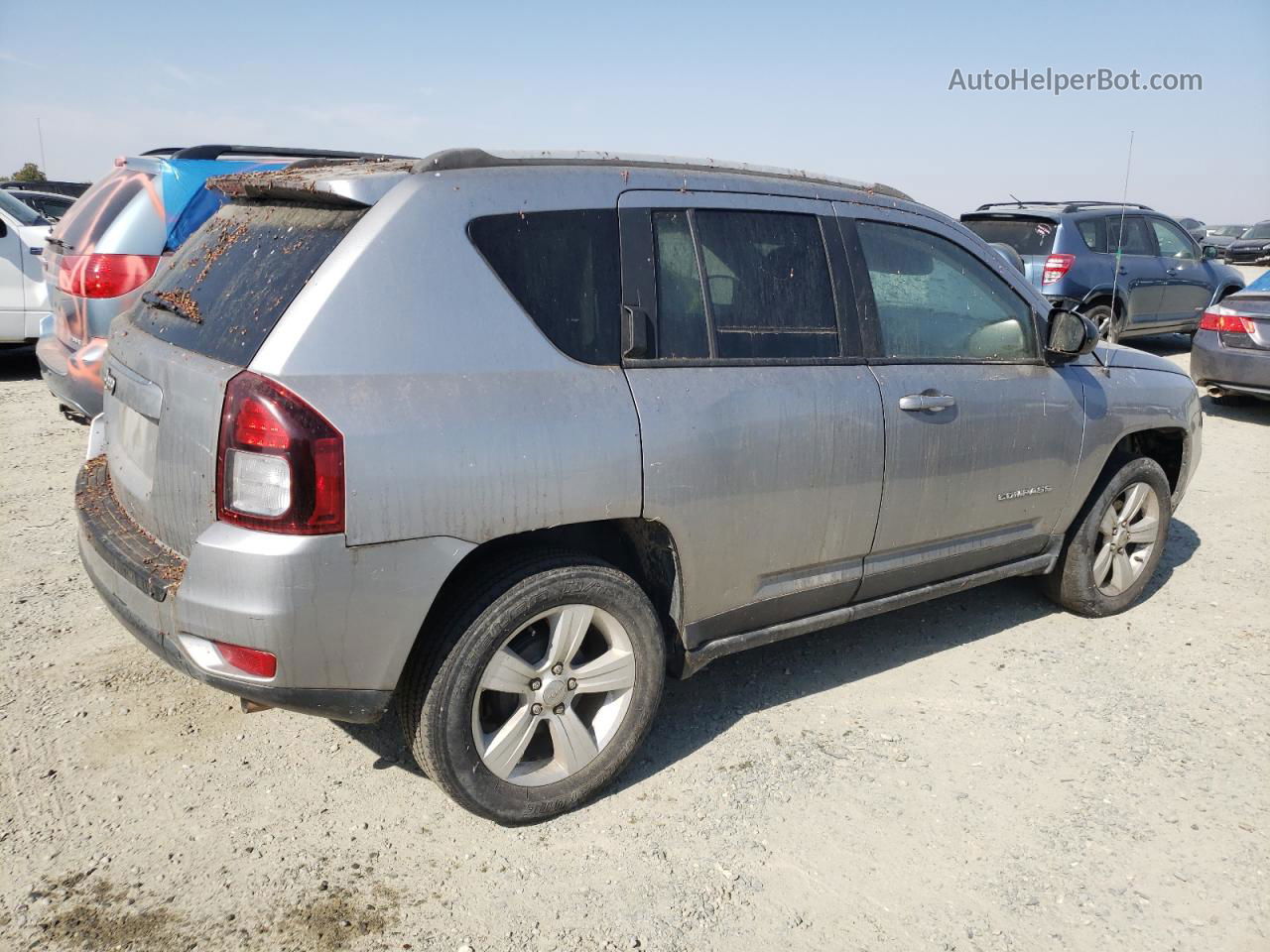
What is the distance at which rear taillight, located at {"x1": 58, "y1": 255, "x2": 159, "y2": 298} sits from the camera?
19.4 feet

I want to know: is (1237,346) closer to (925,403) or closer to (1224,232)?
(925,403)

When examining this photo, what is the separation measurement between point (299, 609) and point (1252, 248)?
31.3 meters

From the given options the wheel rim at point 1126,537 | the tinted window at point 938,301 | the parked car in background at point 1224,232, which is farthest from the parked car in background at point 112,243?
the parked car in background at point 1224,232

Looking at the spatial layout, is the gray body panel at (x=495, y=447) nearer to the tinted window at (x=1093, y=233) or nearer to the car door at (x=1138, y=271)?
the tinted window at (x=1093, y=233)

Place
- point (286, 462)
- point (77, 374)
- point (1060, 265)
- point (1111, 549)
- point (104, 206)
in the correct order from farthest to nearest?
point (1060, 265) < point (104, 206) < point (77, 374) < point (1111, 549) < point (286, 462)

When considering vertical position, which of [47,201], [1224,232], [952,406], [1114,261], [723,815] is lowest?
[723,815]

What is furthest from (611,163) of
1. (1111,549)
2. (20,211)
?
(20,211)

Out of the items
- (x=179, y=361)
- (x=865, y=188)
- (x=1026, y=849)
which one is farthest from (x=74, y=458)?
(x=1026, y=849)

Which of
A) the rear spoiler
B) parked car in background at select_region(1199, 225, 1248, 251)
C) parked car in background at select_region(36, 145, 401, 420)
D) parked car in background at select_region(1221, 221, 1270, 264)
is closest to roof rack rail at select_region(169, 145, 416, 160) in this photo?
parked car in background at select_region(36, 145, 401, 420)

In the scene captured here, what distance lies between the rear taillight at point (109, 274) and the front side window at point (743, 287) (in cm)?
407

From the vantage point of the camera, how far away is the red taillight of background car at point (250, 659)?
252 centimetres

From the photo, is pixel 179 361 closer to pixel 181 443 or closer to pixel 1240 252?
pixel 181 443

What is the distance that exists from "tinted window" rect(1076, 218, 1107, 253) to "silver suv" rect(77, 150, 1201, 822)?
27.0 ft

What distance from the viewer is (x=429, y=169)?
2793 mm
